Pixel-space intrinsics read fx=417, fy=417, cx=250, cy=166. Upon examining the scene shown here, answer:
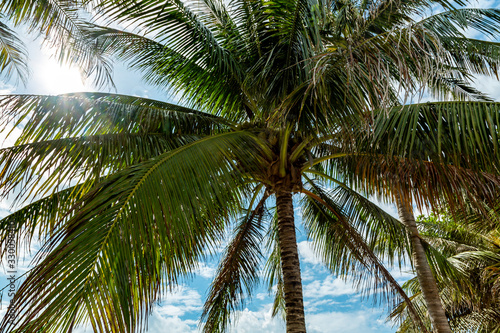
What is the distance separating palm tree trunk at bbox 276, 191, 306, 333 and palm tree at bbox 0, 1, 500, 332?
0.06 feet

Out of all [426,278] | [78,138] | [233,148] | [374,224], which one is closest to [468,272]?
[426,278]

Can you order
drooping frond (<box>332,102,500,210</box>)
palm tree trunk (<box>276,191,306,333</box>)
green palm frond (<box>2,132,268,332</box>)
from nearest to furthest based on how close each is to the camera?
green palm frond (<box>2,132,268,332</box>) < drooping frond (<box>332,102,500,210</box>) < palm tree trunk (<box>276,191,306,333</box>)

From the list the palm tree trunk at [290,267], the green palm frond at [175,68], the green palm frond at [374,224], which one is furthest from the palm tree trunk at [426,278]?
the green palm frond at [175,68]

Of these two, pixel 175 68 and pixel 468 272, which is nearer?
pixel 175 68

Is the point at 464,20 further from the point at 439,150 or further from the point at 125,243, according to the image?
the point at 125,243

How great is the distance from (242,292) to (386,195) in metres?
3.09

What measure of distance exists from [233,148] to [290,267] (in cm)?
182

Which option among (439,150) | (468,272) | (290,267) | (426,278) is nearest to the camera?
(439,150)

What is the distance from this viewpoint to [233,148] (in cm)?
403

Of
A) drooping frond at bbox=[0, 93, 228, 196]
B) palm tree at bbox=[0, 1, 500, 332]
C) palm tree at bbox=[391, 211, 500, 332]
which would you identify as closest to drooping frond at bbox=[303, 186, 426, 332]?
palm tree at bbox=[0, 1, 500, 332]

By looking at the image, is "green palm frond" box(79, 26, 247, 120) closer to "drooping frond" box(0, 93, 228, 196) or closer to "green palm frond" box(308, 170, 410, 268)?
"drooping frond" box(0, 93, 228, 196)

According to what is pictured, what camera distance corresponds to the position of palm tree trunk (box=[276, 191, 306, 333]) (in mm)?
4711

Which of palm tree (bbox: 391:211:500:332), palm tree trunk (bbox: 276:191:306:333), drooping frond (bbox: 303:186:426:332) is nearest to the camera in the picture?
palm tree trunk (bbox: 276:191:306:333)

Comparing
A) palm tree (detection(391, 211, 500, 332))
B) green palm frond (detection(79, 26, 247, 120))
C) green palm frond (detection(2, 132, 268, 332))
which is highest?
green palm frond (detection(79, 26, 247, 120))
